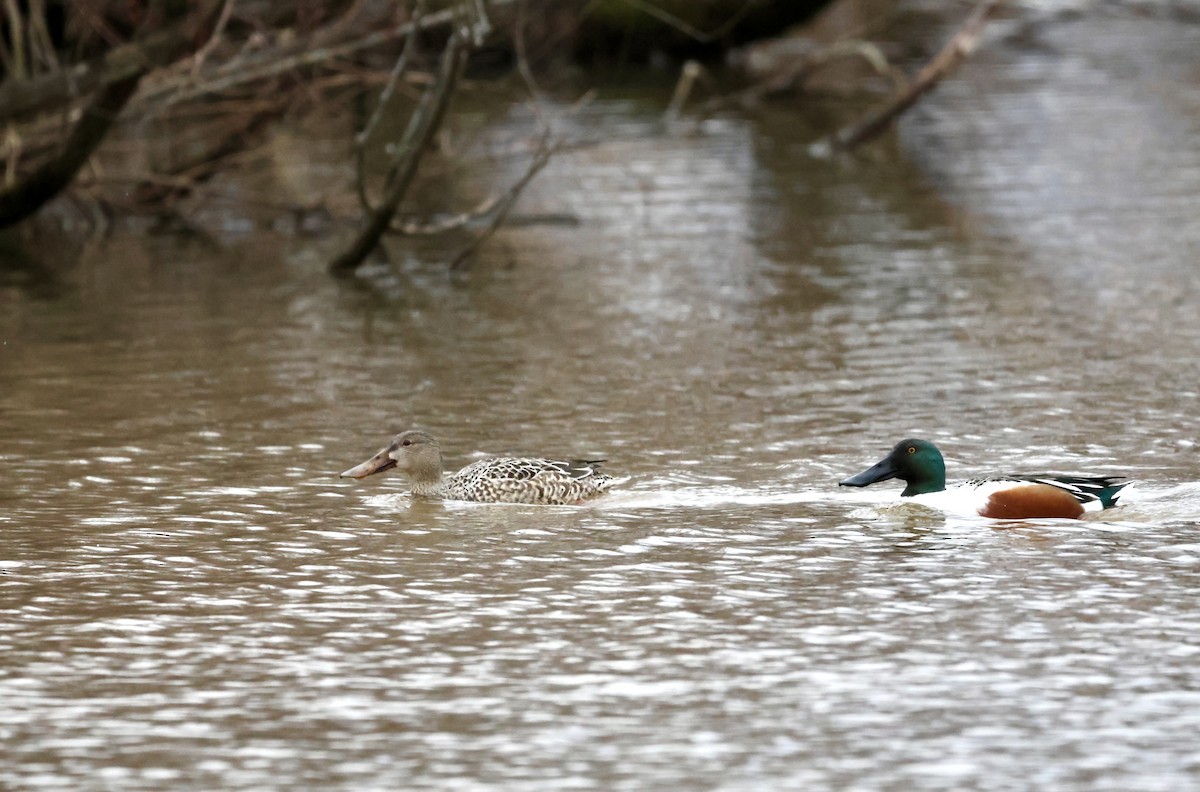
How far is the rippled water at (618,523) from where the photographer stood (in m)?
7.03

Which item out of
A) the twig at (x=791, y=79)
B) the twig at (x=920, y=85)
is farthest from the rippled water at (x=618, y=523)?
the twig at (x=791, y=79)

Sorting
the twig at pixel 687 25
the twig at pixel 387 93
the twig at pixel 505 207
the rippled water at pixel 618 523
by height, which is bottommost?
the rippled water at pixel 618 523

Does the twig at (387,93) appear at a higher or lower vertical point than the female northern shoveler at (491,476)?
higher

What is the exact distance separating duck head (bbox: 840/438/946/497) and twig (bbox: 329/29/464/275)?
784 centimetres

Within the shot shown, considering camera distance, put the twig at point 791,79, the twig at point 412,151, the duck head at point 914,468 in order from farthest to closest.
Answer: the twig at point 791,79, the twig at point 412,151, the duck head at point 914,468

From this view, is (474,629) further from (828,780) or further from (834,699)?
(828,780)

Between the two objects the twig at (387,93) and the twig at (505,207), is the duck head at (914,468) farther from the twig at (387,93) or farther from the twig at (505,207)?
the twig at (387,93)

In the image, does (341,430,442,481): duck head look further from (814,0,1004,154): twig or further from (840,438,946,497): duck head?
(814,0,1004,154): twig

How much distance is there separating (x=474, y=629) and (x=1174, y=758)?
9.46ft

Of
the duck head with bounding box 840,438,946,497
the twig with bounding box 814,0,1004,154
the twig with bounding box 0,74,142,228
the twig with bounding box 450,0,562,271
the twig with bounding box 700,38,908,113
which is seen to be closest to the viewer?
the duck head with bounding box 840,438,946,497

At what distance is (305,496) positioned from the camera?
10914 millimetres

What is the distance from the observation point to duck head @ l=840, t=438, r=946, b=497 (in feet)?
33.9

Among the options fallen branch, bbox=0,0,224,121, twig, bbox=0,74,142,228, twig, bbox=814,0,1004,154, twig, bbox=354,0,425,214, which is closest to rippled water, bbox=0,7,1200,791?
twig, bbox=0,74,142,228

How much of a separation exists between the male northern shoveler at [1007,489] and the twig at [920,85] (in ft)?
50.5
